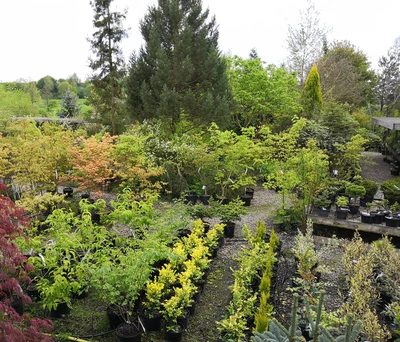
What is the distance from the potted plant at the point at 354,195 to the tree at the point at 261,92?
5937 mm

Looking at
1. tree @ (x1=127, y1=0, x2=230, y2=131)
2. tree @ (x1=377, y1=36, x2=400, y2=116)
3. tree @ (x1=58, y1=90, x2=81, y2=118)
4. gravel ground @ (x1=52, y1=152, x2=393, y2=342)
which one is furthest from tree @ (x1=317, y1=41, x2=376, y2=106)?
tree @ (x1=58, y1=90, x2=81, y2=118)

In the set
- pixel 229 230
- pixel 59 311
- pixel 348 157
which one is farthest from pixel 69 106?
pixel 59 311

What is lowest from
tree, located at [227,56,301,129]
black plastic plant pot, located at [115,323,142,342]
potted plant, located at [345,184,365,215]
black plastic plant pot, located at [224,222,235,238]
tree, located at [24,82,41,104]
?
black plastic plant pot, located at [115,323,142,342]

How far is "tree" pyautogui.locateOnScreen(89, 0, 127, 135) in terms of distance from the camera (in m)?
14.4

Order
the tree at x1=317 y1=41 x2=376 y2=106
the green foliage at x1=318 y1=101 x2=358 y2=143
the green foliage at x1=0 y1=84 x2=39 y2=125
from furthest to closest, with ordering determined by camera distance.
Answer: the green foliage at x1=0 y1=84 x2=39 y2=125, the tree at x1=317 y1=41 x2=376 y2=106, the green foliage at x1=318 y1=101 x2=358 y2=143

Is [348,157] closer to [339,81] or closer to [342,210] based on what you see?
[342,210]

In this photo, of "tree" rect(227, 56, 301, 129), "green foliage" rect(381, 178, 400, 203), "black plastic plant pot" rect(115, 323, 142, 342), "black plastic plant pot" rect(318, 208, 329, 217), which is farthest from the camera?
"tree" rect(227, 56, 301, 129)

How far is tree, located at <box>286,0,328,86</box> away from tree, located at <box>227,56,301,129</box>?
6.32 metres

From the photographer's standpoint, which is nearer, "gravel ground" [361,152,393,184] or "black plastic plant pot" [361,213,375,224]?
"black plastic plant pot" [361,213,375,224]

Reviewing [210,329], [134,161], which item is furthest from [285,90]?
[210,329]

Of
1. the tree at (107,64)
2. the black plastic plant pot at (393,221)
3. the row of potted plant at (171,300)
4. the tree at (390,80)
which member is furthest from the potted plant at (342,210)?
the tree at (390,80)

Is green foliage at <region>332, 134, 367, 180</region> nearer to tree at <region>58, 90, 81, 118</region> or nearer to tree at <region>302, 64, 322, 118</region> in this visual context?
tree at <region>302, 64, 322, 118</region>

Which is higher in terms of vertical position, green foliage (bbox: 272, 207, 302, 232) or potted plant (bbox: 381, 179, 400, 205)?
potted plant (bbox: 381, 179, 400, 205)

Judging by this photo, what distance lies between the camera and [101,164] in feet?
26.4
